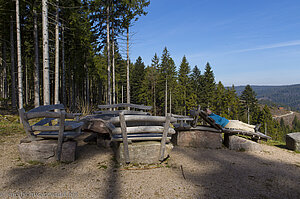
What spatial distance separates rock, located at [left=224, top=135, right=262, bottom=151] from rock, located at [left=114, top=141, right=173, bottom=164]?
12.7 feet

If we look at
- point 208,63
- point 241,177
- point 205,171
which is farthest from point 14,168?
point 208,63

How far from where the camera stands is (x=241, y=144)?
21.8 feet

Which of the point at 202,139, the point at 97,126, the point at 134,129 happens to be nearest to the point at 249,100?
the point at 202,139

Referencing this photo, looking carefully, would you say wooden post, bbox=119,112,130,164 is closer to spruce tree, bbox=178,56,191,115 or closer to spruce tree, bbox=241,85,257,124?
spruce tree, bbox=178,56,191,115

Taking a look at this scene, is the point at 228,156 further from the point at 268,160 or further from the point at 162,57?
the point at 162,57

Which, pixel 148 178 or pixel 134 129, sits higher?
pixel 134 129

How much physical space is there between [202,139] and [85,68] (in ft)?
68.0

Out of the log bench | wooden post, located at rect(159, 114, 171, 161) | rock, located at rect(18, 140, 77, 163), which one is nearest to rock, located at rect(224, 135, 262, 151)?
the log bench

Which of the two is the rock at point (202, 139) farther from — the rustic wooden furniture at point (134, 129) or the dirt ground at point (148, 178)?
the rustic wooden furniture at point (134, 129)

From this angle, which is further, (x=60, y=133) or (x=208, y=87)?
(x=208, y=87)

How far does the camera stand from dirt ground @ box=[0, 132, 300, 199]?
309 cm

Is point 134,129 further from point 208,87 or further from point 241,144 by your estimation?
point 208,87

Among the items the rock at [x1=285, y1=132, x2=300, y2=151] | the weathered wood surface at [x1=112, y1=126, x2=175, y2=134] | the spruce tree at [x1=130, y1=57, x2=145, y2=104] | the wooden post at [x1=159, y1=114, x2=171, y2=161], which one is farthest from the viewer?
the spruce tree at [x1=130, y1=57, x2=145, y2=104]

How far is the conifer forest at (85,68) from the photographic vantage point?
485 inches
